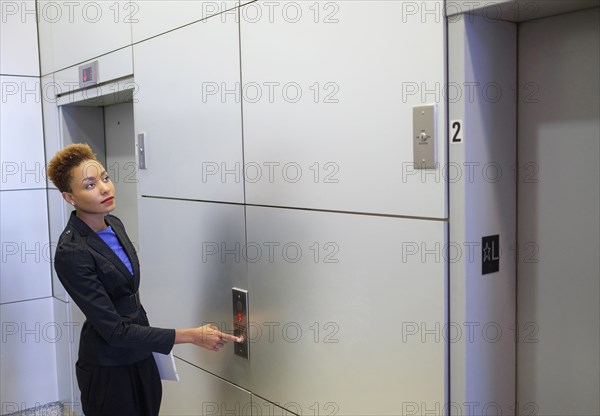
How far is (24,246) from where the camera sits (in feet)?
14.6

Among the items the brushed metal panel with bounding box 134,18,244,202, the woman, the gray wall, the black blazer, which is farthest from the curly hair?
the gray wall

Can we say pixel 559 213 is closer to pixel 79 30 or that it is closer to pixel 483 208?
pixel 483 208

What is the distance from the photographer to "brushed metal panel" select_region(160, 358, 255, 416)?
111 inches

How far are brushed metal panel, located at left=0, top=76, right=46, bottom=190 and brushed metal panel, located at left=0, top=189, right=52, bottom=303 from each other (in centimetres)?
10

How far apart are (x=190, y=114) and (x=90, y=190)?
2.31 ft

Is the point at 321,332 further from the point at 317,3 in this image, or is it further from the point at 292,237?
the point at 317,3

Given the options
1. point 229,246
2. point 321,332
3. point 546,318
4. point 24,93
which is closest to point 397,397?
point 321,332

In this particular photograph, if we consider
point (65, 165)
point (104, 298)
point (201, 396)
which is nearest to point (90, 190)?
point (65, 165)

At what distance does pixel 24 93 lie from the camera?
4.41 metres

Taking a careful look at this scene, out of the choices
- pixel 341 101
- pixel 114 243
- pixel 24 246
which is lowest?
pixel 24 246

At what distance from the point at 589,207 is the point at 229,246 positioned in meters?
1.53

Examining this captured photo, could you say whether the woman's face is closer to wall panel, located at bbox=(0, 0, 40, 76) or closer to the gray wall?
the gray wall

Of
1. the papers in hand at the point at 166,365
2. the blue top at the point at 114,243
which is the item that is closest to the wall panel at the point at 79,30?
the blue top at the point at 114,243

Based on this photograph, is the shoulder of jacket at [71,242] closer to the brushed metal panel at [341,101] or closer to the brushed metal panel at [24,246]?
the brushed metal panel at [341,101]
